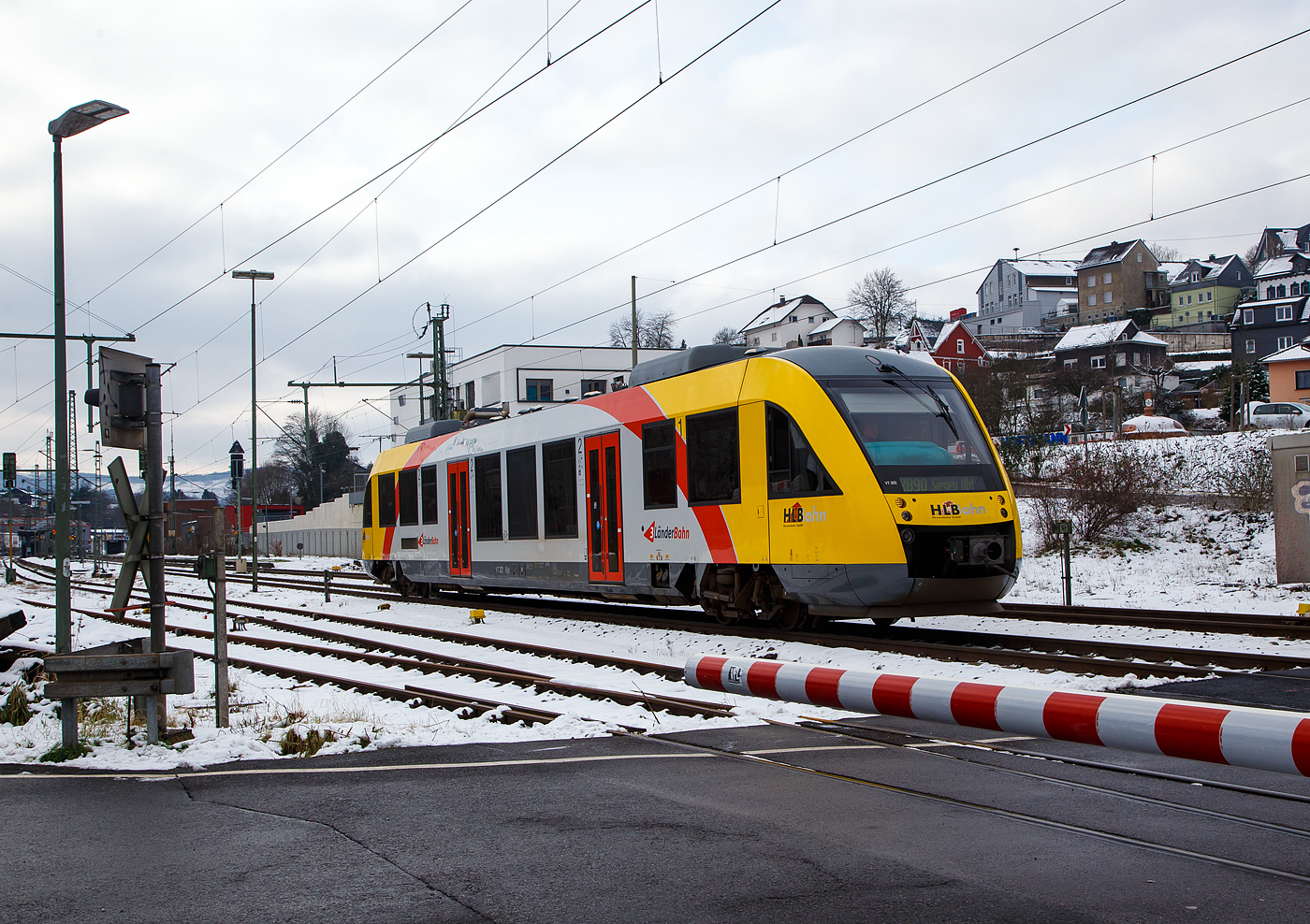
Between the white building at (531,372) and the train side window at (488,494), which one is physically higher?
the white building at (531,372)

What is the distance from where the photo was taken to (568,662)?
12.2 metres

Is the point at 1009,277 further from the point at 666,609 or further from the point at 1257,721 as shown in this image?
the point at 1257,721

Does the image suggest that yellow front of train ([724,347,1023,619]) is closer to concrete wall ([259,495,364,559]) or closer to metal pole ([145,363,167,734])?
metal pole ([145,363,167,734])

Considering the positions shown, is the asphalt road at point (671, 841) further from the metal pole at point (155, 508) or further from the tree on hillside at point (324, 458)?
the tree on hillside at point (324, 458)

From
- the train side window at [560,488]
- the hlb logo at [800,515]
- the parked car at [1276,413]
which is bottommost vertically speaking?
the hlb logo at [800,515]

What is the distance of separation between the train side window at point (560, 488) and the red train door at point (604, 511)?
1.82ft

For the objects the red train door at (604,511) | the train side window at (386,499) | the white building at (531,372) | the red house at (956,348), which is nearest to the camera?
the red train door at (604,511)

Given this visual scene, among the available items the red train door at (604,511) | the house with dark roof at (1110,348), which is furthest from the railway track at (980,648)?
the house with dark roof at (1110,348)

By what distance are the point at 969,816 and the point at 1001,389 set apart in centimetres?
3735

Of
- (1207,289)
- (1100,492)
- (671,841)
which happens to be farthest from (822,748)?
(1207,289)

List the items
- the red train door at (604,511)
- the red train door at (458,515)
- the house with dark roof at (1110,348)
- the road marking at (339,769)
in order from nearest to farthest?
the road marking at (339,769), the red train door at (604,511), the red train door at (458,515), the house with dark roof at (1110,348)

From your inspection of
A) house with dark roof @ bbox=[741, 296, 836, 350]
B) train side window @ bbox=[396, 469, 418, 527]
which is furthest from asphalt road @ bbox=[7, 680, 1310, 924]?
house with dark roof @ bbox=[741, 296, 836, 350]

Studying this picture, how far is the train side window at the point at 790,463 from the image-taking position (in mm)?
12166

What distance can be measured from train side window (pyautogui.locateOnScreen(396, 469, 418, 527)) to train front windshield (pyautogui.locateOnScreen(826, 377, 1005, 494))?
13.6 m
